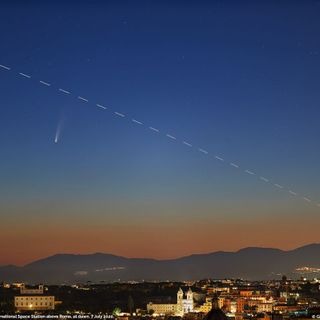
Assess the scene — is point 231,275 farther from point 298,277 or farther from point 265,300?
point 265,300

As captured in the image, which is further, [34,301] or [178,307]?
[178,307]

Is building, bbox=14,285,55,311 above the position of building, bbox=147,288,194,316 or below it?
above

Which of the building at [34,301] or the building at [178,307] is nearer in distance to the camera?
the building at [34,301]

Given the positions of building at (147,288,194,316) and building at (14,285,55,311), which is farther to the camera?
building at (147,288,194,316)

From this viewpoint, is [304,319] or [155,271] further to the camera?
[155,271]

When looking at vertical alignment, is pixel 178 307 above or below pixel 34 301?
below

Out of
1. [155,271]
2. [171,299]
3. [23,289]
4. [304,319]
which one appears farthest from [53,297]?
[155,271]

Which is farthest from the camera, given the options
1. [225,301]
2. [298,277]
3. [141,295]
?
[298,277]

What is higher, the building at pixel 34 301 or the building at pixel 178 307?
the building at pixel 34 301
